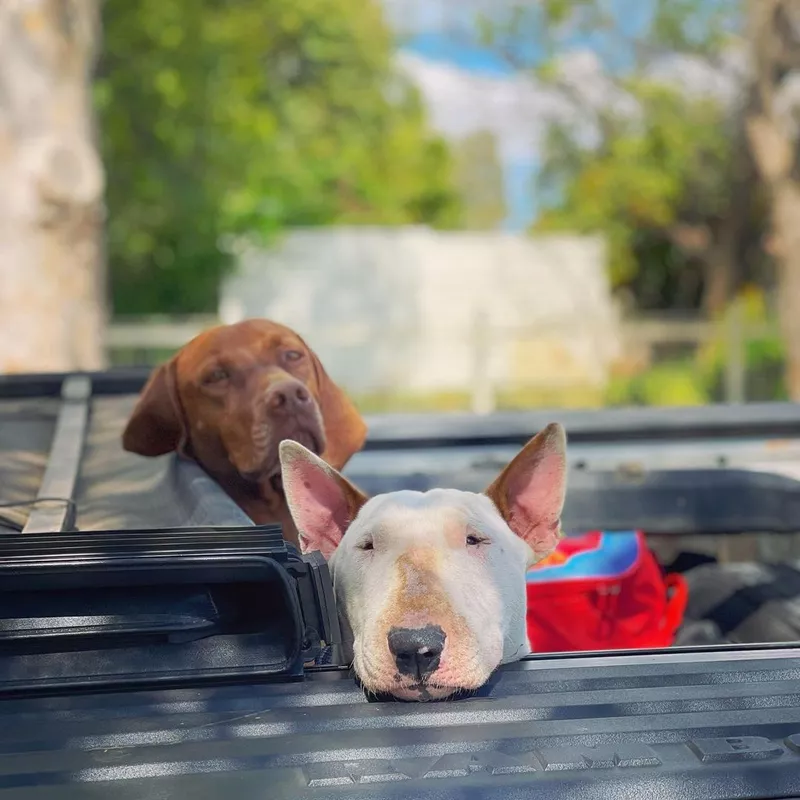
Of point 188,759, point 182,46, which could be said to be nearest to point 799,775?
point 188,759

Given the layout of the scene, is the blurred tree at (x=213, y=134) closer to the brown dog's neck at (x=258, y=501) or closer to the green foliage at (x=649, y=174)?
the green foliage at (x=649, y=174)

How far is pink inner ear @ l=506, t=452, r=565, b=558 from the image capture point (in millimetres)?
2244

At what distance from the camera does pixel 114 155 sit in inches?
589

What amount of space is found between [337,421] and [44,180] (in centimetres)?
558

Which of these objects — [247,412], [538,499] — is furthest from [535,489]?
[247,412]

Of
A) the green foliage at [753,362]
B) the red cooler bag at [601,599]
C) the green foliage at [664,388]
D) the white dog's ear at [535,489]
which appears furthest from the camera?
the green foliage at [664,388]

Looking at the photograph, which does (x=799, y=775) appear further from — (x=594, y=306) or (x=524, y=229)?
(x=524, y=229)

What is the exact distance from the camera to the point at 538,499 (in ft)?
7.43

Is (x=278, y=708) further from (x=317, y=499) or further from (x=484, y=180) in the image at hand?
(x=484, y=180)

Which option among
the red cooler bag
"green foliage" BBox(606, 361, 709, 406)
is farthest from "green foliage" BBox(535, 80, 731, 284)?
the red cooler bag

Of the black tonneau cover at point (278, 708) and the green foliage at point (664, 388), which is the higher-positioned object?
the black tonneau cover at point (278, 708)

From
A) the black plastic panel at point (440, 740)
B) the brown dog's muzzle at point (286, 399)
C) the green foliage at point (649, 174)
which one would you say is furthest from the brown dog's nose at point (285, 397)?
the green foliage at point (649, 174)

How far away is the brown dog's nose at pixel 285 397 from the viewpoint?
110 inches

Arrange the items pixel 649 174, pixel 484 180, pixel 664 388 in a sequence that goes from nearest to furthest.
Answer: pixel 664 388 → pixel 649 174 → pixel 484 180
